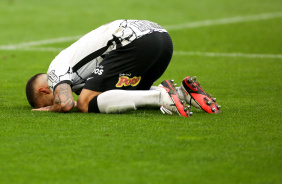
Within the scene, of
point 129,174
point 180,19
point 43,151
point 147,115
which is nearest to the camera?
point 129,174

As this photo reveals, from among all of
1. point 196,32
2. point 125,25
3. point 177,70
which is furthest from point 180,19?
point 125,25

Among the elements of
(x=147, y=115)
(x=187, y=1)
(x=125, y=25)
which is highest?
(x=125, y=25)

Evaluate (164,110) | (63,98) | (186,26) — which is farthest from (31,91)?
(186,26)

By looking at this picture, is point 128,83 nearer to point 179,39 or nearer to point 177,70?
point 177,70

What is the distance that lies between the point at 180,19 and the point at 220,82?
10.0m

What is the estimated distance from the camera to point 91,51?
22.2ft

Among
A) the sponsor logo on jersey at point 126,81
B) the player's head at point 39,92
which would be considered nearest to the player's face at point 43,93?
the player's head at point 39,92

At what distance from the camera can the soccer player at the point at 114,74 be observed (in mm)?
6492

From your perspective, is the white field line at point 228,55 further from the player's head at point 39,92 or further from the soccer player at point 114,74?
the player's head at point 39,92

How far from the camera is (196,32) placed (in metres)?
16.3

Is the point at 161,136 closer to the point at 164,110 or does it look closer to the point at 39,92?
the point at 164,110

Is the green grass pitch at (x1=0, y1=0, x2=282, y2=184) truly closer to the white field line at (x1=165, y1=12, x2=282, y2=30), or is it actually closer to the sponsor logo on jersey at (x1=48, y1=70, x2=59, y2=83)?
the sponsor logo on jersey at (x1=48, y1=70, x2=59, y2=83)

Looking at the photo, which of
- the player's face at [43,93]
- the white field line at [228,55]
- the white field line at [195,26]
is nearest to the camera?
the player's face at [43,93]

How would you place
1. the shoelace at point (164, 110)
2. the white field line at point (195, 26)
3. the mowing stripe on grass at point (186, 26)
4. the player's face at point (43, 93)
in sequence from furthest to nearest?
1. the mowing stripe on grass at point (186, 26)
2. the white field line at point (195, 26)
3. the player's face at point (43, 93)
4. the shoelace at point (164, 110)
